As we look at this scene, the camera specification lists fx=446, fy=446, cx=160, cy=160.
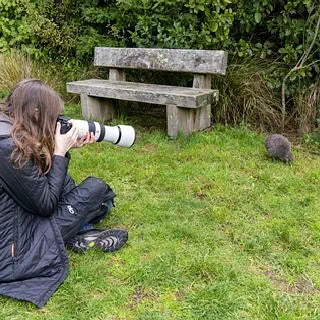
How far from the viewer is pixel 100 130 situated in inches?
104

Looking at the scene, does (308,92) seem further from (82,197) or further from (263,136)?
(82,197)

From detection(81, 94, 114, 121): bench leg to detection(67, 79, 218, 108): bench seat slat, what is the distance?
0.32 feet

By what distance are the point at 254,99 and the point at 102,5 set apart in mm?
2725

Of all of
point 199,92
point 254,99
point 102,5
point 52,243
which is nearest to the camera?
point 52,243

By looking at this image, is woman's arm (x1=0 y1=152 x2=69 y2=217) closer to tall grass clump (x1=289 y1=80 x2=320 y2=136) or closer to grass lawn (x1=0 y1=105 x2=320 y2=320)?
grass lawn (x1=0 y1=105 x2=320 y2=320)

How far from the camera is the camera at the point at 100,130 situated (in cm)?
242

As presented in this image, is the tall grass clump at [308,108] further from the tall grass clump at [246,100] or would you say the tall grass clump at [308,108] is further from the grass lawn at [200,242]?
the grass lawn at [200,242]

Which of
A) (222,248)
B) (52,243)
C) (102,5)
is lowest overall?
(222,248)

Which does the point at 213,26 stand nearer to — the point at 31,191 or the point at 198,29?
the point at 198,29

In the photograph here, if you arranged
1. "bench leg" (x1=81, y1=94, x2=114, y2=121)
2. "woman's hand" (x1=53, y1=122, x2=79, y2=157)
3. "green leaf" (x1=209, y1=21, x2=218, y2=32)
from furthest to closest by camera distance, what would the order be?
"bench leg" (x1=81, y1=94, x2=114, y2=121), "green leaf" (x1=209, y1=21, x2=218, y2=32), "woman's hand" (x1=53, y1=122, x2=79, y2=157)

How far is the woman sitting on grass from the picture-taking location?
2.13 m

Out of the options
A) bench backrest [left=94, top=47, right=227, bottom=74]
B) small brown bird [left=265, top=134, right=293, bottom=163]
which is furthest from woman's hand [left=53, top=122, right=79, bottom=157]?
bench backrest [left=94, top=47, right=227, bottom=74]

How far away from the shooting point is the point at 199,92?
446 cm

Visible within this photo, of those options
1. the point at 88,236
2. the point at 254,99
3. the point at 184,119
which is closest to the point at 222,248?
the point at 88,236
